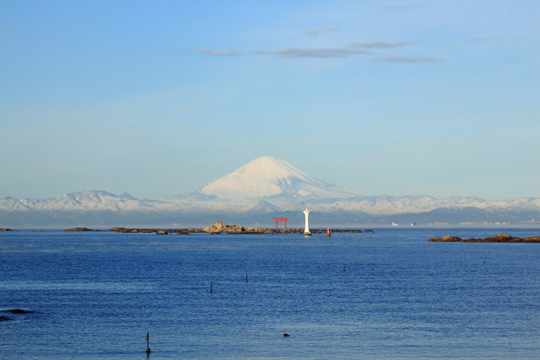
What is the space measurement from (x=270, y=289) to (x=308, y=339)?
96.3 feet

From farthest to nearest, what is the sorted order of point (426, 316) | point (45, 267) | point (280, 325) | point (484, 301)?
1. point (45, 267)
2. point (484, 301)
3. point (426, 316)
4. point (280, 325)

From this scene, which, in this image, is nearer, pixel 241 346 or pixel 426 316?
pixel 241 346

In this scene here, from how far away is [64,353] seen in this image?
139ft

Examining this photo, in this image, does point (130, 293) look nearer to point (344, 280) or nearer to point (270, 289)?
point (270, 289)

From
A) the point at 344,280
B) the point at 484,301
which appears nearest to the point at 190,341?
the point at 484,301

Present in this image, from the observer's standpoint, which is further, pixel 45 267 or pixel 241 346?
pixel 45 267

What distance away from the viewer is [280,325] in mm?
51344

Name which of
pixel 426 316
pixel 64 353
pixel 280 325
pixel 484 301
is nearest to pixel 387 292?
pixel 484 301

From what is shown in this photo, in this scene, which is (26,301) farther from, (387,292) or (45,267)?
(45,267)

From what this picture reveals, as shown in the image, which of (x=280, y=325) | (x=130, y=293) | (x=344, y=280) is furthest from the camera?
(x=344, y=280)

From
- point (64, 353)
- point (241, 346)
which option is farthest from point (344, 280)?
point (64, 353)

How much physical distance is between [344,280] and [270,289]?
13.7 meters

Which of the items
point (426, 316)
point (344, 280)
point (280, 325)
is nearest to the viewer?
point (280, 325)

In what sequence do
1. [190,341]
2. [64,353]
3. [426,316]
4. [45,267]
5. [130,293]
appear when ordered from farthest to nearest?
[45,267]
[130,293]
[426,316]
[190,341]
[64,353]
